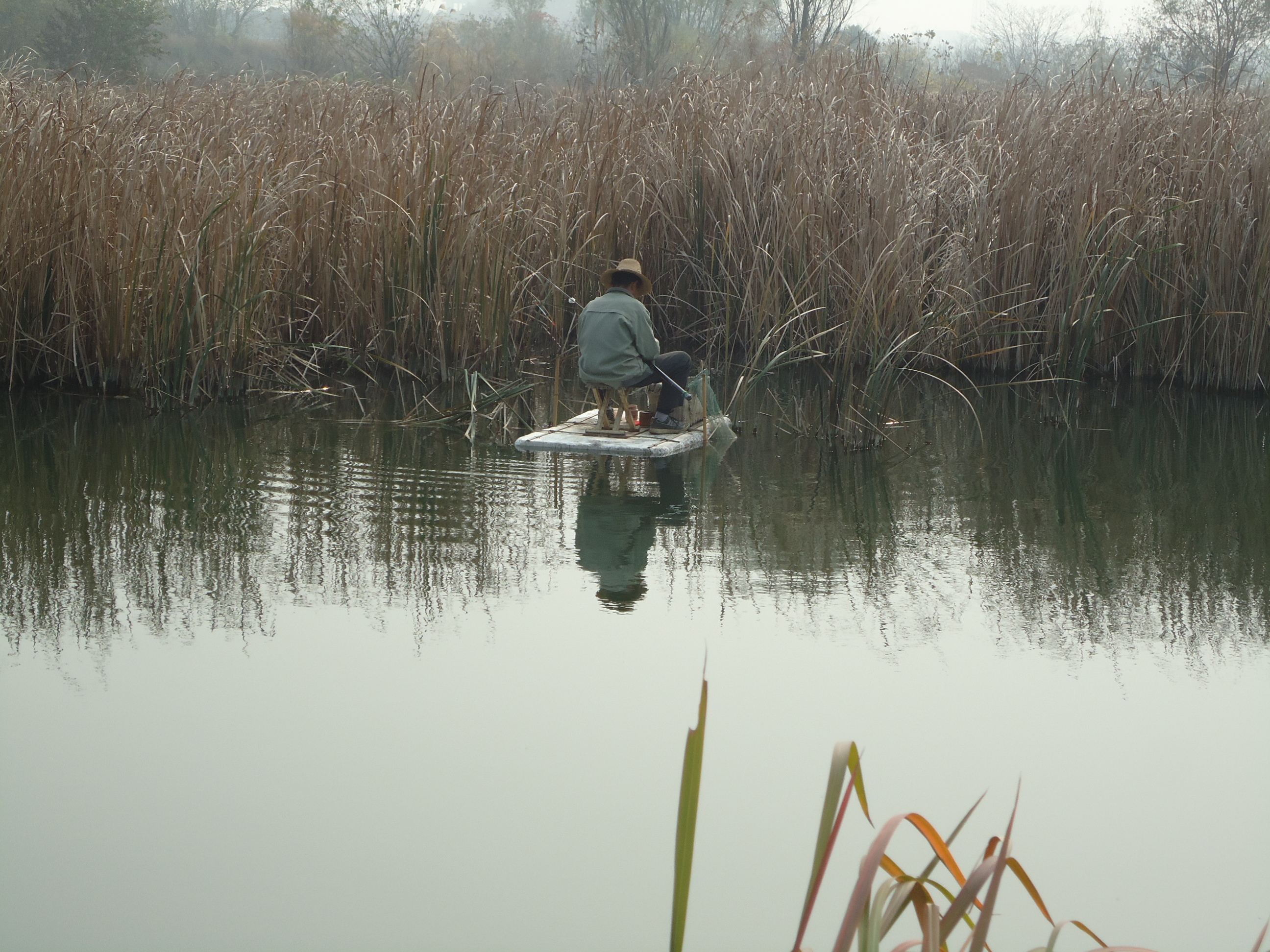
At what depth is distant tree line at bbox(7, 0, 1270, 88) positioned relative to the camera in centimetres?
1141

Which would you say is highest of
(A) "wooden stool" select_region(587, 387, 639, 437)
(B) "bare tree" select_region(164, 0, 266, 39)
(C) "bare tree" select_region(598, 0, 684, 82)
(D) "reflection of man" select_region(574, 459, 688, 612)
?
(B) "bare tree" select_region(164, 0, 266, 39)

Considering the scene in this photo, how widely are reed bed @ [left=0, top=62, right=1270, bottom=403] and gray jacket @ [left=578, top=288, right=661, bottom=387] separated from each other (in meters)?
1.31

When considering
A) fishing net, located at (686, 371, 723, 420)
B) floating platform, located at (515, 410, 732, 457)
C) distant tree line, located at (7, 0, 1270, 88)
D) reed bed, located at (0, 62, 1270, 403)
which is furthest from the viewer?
distant tree line, located at (7, 0, 1270, 88)

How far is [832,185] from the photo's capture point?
7270 millimetres

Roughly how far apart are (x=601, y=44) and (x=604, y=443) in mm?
39076

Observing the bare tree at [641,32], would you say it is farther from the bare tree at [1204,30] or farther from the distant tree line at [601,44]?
the bare tree at [1204,30]

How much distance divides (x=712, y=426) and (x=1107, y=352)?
327cm

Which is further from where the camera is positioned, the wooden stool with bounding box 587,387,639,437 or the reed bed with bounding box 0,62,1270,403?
the reed bed with bounding box 0,62,1270,403

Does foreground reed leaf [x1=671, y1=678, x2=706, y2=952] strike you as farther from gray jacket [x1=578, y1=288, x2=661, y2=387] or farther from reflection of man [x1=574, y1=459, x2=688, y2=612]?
gray jacket [x1=578, y1=288, x2=661, y2=387]

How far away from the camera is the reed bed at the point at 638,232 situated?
6059mm

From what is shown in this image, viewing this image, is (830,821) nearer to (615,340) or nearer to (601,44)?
(615,340)

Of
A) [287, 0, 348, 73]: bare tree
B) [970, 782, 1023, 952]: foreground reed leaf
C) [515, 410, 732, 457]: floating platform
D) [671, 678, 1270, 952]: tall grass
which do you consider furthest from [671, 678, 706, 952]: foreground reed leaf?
[287, 0, 348, 73]: bare tree

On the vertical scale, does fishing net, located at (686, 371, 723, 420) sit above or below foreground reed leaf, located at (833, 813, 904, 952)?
above

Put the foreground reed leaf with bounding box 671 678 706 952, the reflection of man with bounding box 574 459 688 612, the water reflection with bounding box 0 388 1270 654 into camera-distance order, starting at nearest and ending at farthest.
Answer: the foreground reed leaf with bounding box 671 678 706 952 → the water reflection with bounding box 0 388 1270 654 → the reflection of man with bounding box 574 459 688 612
